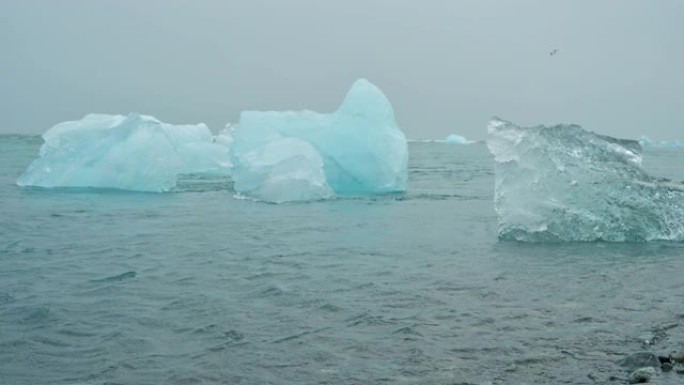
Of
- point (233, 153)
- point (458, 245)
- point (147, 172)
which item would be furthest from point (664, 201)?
point (147, 172)

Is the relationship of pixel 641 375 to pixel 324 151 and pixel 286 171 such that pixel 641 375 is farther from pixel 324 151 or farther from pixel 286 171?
pixel 324 151

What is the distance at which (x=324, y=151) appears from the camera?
15.5 m

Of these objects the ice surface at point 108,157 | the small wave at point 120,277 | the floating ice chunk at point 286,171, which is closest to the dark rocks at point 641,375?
the small wave at point 120,277

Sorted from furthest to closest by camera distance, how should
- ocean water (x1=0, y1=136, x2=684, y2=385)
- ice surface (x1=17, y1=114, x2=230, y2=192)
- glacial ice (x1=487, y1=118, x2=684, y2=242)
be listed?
ice surface (x1=17, y1=114, x2=230, y2=192)
glacial ice (x1=487, y1=118, x2=684, y2=242)
ocean water (x1=0, y1=136, x2=684, y2=385)

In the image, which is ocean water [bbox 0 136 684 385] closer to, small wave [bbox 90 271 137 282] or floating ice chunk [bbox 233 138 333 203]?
small wave [bbox 90 271 137 282]

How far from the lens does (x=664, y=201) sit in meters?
9.05

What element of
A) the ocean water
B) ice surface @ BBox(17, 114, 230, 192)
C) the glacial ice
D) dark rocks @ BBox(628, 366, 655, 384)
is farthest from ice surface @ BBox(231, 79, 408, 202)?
dark rocks @ BBox(628, 366, 655, 384)

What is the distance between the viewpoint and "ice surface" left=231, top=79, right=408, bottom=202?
14281 mm

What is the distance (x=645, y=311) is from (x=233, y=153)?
38.8ft

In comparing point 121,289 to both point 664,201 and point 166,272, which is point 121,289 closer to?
point 166,272

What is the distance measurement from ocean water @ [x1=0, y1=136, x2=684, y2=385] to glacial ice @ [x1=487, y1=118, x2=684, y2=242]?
1.46 ft

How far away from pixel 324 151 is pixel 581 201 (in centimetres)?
743

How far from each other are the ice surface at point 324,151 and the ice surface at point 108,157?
180cm

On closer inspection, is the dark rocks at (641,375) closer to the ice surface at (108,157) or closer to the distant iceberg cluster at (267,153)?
the distant iceberg cluster at (267,153)
